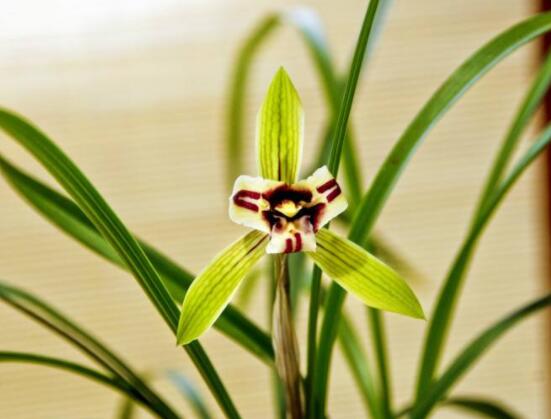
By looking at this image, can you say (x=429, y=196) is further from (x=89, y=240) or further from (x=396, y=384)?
(x=89, y=240)

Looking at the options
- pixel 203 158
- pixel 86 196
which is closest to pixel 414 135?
pixel 86 196

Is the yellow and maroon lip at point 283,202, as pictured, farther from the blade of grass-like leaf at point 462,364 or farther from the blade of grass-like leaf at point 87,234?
the blade of grass-like leaf at point 462,364

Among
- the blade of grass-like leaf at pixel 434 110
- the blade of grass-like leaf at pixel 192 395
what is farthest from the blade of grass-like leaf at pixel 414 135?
the blade of grass-like leaf at pixel 192 395

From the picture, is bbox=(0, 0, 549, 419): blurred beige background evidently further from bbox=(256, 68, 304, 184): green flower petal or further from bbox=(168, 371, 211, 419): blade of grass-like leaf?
bbox=(256, 68, 304, 184): green flower petal

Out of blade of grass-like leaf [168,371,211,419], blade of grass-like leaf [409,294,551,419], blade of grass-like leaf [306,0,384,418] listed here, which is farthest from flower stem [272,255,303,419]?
blade of grass-like leaf [168,371,211,419]

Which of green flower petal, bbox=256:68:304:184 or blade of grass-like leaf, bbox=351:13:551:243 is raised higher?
blade of grass-like leaf, bbox=351:13:551:243

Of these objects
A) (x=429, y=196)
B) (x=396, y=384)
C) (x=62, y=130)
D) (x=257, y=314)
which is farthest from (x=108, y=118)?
(x=396, y=384)
